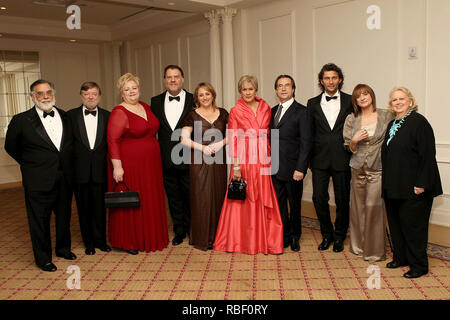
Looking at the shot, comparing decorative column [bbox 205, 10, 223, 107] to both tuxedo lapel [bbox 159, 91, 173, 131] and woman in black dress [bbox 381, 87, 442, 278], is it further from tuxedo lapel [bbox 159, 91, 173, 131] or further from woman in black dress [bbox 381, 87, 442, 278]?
woman in black dress [bbox 381, 87, 442, 278]

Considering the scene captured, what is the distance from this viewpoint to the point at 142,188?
13.5 feet

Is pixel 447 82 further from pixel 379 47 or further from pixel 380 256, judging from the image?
pixel 380 256

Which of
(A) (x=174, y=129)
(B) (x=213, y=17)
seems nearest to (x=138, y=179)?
(A) (x=174, y=129)

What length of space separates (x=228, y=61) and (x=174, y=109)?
261cm

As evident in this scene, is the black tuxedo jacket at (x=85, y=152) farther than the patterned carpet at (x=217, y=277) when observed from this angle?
Yes

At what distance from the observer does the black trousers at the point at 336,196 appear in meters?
3.98

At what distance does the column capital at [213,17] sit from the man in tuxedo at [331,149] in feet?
10.5

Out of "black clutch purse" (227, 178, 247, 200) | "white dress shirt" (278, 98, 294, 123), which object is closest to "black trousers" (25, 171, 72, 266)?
"black clutch purse" (227, 178, 247, 200)

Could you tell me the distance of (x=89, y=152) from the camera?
4008mm

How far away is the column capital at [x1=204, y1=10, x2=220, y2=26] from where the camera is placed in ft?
22.1

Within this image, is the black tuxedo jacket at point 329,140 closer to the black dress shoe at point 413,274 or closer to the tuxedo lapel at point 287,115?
the tuxedo lapel at point 287,115

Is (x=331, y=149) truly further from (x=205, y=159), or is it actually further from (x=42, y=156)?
(x=42, y=156)

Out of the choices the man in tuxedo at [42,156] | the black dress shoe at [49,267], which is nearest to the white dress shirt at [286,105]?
the man in tuxedo at [42,156]

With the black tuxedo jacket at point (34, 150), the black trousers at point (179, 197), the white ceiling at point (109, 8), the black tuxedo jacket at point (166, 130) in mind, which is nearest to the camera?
the black tuxedo jacket at point (34, 150)
